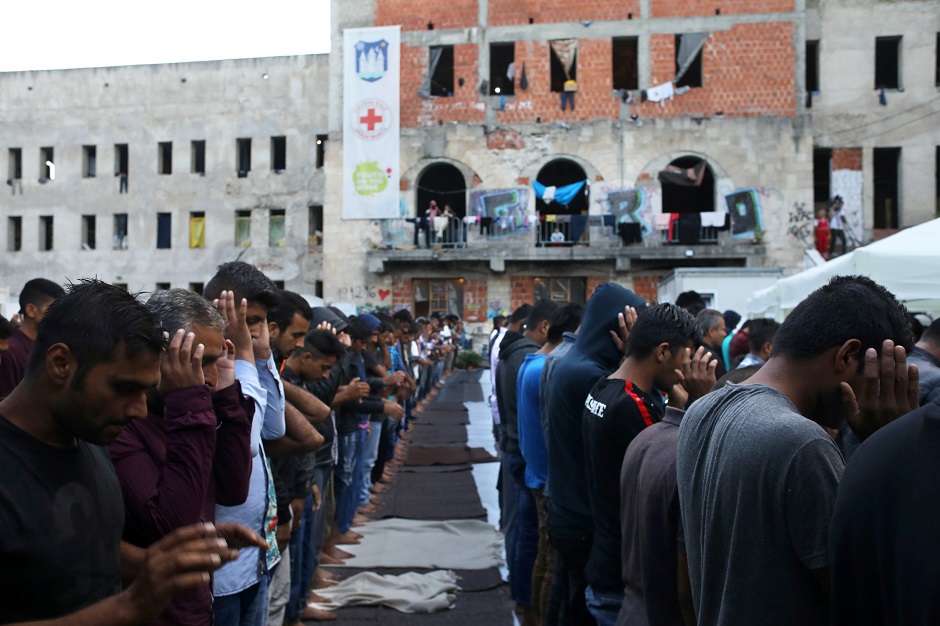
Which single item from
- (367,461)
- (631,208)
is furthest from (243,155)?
(367,461)

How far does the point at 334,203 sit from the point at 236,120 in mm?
8741

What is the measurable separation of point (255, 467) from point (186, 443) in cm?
95

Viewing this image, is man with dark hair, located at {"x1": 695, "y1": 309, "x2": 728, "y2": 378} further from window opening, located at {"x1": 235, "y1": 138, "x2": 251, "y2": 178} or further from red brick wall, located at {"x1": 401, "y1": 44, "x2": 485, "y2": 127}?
window opening, located at {"x1": 235, "y1": 138, "x2": 251, "y2": 178}

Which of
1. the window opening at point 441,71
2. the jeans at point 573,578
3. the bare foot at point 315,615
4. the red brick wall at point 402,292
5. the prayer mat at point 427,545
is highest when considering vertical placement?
the window opening at point 441,71

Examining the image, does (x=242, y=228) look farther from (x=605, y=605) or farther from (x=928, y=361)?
(x=605, y=605)

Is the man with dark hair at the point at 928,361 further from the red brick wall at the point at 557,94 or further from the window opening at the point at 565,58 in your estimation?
the window opening at the point at 565,58

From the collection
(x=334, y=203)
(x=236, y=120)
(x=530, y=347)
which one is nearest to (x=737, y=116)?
(x=334, y=203)

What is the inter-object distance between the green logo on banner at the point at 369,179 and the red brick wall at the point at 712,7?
42.3 ft

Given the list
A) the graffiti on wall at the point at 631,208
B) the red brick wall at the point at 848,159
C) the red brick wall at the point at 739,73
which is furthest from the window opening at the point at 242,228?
the red brick wall at the point at 848,159

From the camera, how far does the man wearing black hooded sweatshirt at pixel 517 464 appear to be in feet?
18.5

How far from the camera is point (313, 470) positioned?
516 centimetres

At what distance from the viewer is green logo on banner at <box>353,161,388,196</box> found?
66.3ft

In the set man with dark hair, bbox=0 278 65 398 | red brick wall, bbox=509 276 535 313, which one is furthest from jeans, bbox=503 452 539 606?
red brick wall, bbox=509 276 535 313

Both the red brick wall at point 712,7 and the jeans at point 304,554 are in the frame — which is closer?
the jeans at point 304,554
